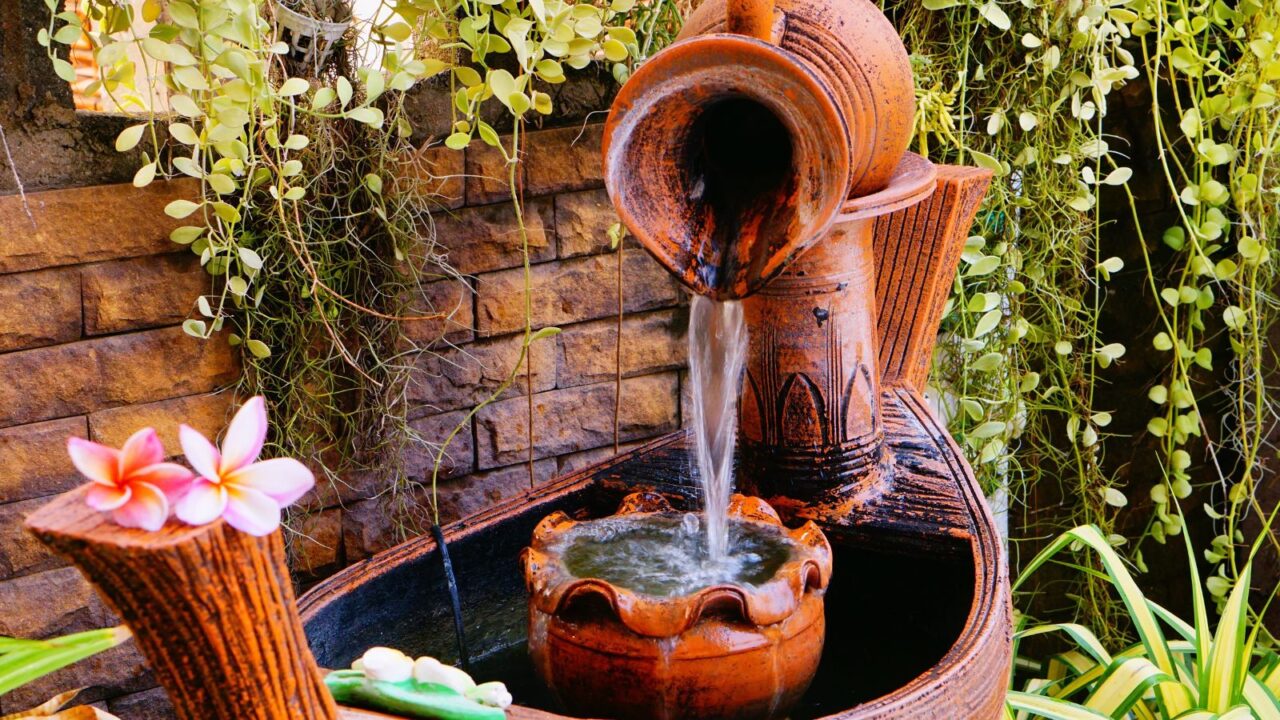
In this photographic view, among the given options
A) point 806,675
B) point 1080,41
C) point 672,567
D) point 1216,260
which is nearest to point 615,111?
point 672,567

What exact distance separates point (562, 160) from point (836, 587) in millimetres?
759

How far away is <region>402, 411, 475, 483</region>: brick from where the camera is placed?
5.83ft

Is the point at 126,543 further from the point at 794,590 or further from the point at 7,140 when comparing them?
the point at 7,140

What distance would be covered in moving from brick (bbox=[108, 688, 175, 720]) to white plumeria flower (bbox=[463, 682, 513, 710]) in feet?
2.81

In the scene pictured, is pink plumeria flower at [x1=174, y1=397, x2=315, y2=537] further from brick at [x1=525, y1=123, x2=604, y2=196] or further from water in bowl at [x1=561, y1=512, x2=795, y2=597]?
brick at [x1=525, y1=123, x2=604, y2=196]

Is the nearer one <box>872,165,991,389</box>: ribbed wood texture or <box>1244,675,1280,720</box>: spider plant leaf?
<box>872,165,991,389</box>: ribbed wood texture

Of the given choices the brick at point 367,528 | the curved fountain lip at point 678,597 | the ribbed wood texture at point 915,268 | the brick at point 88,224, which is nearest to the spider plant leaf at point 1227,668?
the ribbed wood texture at point 915,268

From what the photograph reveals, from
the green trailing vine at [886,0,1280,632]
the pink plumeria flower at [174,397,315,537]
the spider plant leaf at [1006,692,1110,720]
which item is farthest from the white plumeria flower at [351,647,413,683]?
the green trailing vine at [886,0,1280,632]

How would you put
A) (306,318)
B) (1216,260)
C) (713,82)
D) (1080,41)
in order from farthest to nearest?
(1216,260) → (1080,41) → (306,318) → (713,82)

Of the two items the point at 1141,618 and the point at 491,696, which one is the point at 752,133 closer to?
the point at 491,696

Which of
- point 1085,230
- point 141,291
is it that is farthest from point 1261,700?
point 141,291

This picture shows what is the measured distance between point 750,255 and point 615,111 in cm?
19

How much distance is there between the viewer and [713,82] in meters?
1.07

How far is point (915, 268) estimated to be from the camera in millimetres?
1639
